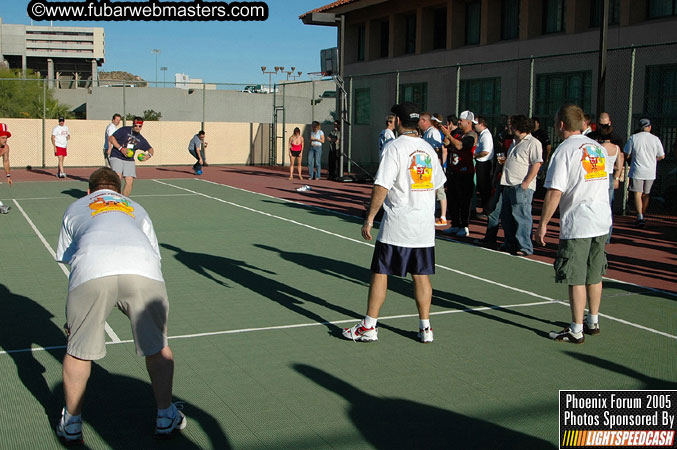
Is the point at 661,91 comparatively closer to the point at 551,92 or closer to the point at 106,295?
the point at 551,92

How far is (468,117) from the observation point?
43.4 feet

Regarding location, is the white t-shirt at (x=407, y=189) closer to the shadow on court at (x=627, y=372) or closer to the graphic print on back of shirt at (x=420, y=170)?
the graphic print on back of shirt at (x=420, y=170)

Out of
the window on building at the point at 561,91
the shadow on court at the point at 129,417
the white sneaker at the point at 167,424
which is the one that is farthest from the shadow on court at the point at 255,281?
the window on building at the point at 561,91

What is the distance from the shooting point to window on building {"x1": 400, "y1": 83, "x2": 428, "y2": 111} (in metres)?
26.8

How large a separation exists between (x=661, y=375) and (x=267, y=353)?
3086mm

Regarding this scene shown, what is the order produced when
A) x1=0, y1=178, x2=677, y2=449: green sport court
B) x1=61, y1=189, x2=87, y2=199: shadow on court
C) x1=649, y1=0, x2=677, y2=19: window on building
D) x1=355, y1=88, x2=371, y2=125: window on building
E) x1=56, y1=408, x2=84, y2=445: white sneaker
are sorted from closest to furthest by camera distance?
1. x1=56, y1=408, x2=84, y2=445: white sneaker
2. x1=0, y1=178, x2=677, y2=449: green sport court
3. x1=61, y1=189, x2=87, y2=199: shadow on court
4. x1=649, y1=0, x2=677, y2=19: window on building
5. x1=355, y1=88, x2=371, y2=125: window on building

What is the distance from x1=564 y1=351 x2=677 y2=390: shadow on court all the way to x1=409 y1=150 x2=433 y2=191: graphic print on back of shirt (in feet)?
6.10

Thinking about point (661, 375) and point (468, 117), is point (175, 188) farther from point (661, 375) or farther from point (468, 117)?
point (661, 375)

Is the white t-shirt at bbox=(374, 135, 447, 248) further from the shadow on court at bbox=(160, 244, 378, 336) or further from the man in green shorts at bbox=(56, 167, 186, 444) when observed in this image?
the man in green shorts at bbox=(56, 167, 186, 444)

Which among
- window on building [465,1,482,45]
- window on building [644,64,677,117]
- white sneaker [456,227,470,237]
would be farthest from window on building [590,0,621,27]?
white sneaker [456,227,470,237]

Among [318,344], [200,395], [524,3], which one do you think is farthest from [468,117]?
[524,3]

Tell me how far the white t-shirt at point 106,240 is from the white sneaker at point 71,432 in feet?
2.64

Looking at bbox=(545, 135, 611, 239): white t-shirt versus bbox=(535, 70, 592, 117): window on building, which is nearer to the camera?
bbox=(545, 135, 611, 239): white t-shirt

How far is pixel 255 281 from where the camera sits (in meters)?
9.15
